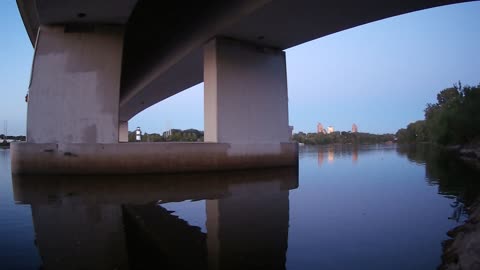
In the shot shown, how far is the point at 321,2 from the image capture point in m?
13.3

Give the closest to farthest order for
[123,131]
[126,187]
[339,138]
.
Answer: [126,187], [123,131], [339,138]

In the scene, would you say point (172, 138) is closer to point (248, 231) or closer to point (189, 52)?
point (189, 52)

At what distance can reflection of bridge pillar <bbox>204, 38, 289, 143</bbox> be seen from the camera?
56.4 feet

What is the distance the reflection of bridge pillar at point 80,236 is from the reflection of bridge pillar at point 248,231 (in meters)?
1.32

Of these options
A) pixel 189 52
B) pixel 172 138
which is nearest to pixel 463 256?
pixel 189 52

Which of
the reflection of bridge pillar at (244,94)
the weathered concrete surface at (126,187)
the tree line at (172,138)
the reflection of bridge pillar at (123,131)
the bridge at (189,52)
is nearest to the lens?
the weathered concrete surface at (126,187)

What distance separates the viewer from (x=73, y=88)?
50.8 ft

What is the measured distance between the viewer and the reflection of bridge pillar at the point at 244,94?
1720cm

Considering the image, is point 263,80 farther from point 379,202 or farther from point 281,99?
point 379,202

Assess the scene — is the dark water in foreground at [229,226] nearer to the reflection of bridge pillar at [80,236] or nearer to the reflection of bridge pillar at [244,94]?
the reflection of bridge pillar at [80,236]

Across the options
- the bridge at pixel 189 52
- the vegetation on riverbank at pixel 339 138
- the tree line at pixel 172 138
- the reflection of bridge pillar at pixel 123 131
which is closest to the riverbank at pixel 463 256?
the bridge at pixel 189 52

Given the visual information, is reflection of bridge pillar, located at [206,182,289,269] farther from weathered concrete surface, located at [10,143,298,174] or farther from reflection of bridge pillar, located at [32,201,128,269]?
weathered concrete surface, located at [10,143,298,174]

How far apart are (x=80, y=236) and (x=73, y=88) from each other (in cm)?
1208

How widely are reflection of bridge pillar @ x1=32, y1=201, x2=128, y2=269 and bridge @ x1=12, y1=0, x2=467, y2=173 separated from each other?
7.64 metres
